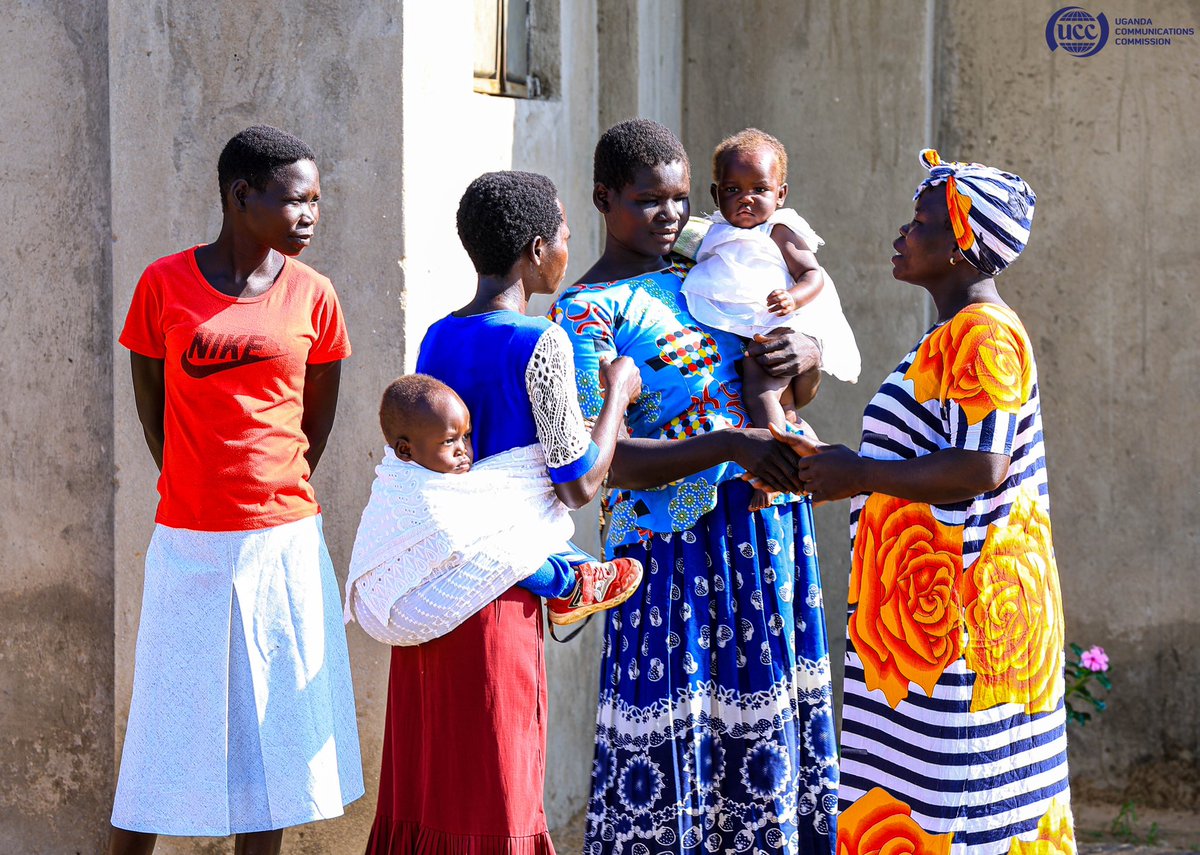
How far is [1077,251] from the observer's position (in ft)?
17.7

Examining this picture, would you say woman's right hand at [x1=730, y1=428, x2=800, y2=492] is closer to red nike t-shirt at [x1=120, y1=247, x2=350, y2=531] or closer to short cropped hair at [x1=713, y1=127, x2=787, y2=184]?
short cropped hair at [x1=713, y1=127, x2=787, y2=184]

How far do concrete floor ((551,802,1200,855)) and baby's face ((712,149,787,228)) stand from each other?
2.35 m

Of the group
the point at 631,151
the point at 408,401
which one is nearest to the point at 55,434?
the point at 408,401

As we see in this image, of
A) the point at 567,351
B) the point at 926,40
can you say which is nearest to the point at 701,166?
the point at 926,40

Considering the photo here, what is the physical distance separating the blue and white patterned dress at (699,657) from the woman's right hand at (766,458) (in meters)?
0.16

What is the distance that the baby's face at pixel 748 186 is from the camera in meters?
3.75

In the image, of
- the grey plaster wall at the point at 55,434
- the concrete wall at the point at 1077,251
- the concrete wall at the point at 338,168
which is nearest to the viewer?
the concrete wall at the point at 338,168

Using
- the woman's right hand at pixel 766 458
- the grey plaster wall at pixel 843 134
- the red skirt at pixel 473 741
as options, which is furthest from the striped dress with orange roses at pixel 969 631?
the grey plaster wall at pixel 843 134

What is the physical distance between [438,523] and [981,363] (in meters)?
1.15

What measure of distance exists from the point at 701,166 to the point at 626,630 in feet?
8.59

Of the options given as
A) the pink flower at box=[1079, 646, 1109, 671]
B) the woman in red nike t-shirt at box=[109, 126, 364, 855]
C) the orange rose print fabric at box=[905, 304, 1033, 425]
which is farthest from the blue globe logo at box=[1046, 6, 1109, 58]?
the woman in red nike t-shirt at box=[109, 126, 364, 855]

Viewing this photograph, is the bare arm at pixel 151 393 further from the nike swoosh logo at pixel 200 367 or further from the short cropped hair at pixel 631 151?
the short cropped hair at pixel 631 151

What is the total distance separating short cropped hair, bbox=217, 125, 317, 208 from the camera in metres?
3.48

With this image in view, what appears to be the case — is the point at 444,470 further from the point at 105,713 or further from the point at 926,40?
the point at 926,40
